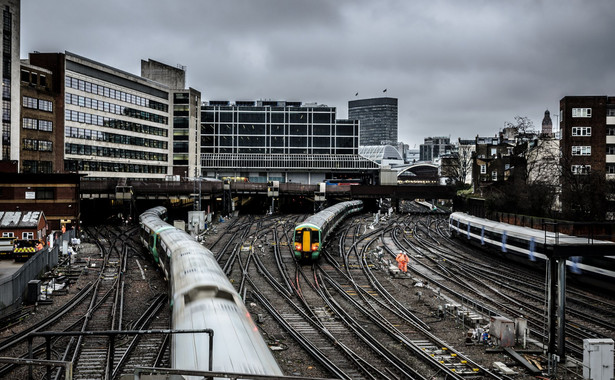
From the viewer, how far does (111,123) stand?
75.8m

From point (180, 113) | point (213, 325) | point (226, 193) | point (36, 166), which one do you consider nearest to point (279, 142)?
point (180, 113)

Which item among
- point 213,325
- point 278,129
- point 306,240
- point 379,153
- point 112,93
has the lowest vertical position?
point 306,240

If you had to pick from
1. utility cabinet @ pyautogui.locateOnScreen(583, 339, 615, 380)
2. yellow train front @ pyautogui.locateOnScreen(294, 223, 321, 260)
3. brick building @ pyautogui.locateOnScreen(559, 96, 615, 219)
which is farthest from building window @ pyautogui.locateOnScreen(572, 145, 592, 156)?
utility cabinet @ pyautogui.locateOnScreen(583, 339, 615, 380)

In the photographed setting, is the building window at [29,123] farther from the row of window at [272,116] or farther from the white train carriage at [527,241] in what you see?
the row of window at [272,116]

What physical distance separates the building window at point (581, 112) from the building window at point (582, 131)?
144 centimetres

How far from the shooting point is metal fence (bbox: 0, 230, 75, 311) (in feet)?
63.9

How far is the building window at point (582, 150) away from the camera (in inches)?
2066

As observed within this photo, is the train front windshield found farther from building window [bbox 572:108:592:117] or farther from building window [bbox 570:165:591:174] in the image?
building window [bbox 572:108:592:117]

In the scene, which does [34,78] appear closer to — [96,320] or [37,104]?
[37,104]

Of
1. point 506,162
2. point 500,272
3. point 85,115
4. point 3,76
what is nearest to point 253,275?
point 500,272

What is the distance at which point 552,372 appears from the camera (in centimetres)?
1477

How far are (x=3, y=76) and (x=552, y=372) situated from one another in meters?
58.2

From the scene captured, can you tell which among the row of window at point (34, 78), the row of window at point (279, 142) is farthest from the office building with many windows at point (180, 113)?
the row of window at point (34, 78)

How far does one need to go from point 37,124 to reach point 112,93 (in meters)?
18.2
